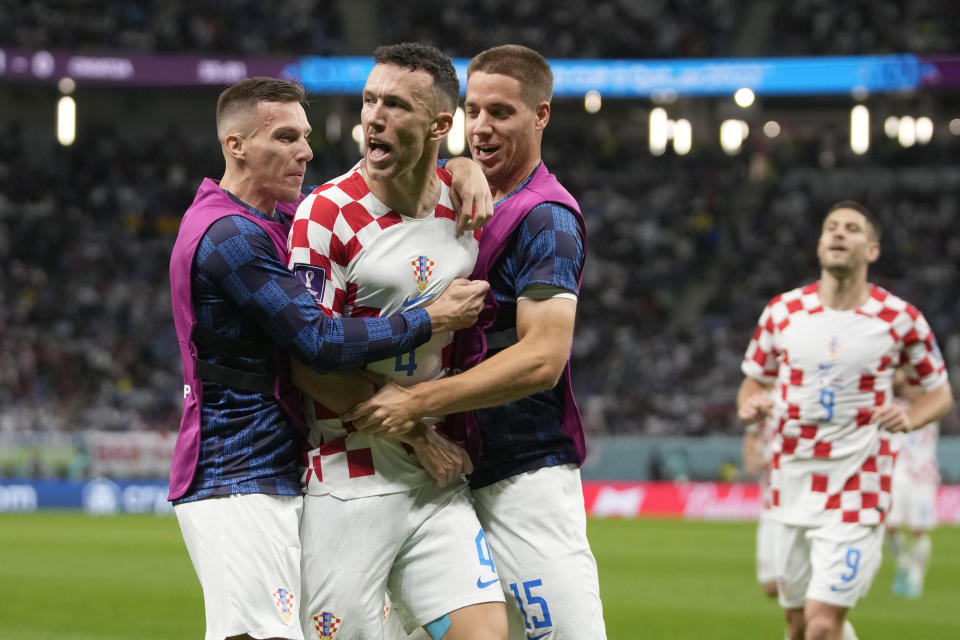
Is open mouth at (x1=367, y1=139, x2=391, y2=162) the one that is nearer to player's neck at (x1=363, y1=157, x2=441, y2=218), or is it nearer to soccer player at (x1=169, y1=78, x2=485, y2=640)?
player's neck at (x1=363, y1=157, x2=441, y2=218)

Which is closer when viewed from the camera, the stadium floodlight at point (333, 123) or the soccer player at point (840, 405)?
the soccer player at point (840, 405)

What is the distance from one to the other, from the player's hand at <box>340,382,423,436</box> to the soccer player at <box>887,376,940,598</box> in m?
9.07

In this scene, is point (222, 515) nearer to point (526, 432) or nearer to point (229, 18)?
point (526, 432)

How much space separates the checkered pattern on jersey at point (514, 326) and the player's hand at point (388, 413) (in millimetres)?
566

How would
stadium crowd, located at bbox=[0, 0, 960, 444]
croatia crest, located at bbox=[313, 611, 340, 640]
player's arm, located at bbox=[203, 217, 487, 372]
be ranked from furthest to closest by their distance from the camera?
1. stadium crowd, located at bbox=[0, 0, 960, 444]
2. croatia crest, located at bbox=[313, 611, 340, 640]
3. player's arm, located at bbox=[203, 217, 487, 372]

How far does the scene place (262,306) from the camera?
14.1ft

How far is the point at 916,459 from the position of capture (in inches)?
549

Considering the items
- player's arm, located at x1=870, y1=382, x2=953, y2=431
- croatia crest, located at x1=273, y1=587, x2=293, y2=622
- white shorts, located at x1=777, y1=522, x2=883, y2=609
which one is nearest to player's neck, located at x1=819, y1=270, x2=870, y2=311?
player's arm, located at x1=870, y1=382, x2=953, y2=431

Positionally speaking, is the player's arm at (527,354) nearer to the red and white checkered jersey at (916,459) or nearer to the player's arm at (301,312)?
the player's arm at (301,312)

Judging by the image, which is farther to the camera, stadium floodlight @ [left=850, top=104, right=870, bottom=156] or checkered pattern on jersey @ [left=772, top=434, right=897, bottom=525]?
stadium floodlight @ [left=850, top=104, right=870, bottom=156]

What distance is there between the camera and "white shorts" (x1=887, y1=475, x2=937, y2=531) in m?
13.0

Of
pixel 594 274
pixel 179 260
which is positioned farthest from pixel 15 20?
pixel 179 260

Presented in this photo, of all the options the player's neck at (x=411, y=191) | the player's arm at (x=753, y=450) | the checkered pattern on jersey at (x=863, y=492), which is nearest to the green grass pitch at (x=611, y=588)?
the player's arm at (x=753, y=450)

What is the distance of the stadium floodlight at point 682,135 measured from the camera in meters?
34.2
